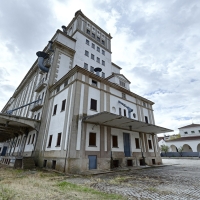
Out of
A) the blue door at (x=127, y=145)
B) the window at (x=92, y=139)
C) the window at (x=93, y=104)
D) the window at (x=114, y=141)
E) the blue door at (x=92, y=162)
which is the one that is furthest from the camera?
the blue door at (x=127, y=145)

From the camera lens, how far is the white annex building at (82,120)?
13188 mm

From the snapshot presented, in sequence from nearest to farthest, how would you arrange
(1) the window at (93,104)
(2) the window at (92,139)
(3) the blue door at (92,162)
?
(3) the blue door at (92,162)
(2) the window at (92,139)
(1) the window at (93,104)

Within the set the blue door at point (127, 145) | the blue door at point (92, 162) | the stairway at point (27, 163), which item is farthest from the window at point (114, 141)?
the stairway at point (27, 163)

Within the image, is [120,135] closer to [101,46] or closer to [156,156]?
[156,156]

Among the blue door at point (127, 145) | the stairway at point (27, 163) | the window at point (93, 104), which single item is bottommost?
the stairway at point (27, 163)

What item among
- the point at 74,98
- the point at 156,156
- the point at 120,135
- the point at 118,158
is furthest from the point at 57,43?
the point at 156,156

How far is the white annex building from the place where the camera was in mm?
13188

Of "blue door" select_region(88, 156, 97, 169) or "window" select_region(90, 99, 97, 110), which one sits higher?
"window" select_region(90, 99, 97, 110)

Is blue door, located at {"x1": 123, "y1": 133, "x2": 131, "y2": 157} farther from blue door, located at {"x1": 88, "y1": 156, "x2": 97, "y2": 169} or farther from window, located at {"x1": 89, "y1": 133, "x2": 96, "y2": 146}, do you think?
window, located at {"x1": 89, "y1": 133, "x2": 96, "y2": 146}

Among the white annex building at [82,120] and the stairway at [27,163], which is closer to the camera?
the white annex building at [82,120]

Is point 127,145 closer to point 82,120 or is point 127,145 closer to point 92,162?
point 92,162

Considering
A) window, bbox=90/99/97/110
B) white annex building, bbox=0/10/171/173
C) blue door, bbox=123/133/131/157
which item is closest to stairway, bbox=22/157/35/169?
white annex building, bbox=0/10/171/173

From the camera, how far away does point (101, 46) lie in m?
27.9

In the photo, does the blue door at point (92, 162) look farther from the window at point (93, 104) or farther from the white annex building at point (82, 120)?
the window at point (93, 104)
